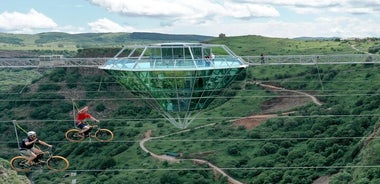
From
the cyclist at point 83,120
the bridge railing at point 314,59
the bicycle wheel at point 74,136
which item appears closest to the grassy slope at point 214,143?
the bridge railing at point 314,59

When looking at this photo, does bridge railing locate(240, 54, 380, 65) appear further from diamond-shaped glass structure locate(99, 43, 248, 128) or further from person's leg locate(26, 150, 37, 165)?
person's leg locate(26, 150, 37, 165)

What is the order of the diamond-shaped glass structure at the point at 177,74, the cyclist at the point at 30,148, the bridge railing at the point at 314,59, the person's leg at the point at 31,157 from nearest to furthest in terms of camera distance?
the cyclist at the point at 30,148
the person's leg at the point at 31,157
the diamond-shaped glass structure at the point at 177,74
the bridge railing at the point at 314,59

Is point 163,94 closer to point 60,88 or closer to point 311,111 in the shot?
point 311,111

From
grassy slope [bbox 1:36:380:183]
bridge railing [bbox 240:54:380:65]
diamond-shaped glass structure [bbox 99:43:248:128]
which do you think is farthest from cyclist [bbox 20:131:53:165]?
grassy slope [bbox 1:36:380:183]

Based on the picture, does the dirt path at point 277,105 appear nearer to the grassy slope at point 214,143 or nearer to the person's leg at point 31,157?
the grassy slope at point 214,143

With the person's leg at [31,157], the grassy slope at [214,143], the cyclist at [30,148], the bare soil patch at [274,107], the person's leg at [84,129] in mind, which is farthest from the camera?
the bare soil patch at [274,107]

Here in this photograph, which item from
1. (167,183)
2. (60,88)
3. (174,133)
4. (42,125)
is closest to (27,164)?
(167,183)

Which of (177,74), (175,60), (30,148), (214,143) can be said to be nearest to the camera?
(30,148)

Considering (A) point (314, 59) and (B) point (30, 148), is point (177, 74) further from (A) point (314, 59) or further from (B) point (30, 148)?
(A) point (314, 59)

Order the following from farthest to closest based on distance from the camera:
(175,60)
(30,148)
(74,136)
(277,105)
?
(277,105), (175,60), (74,136), (30,148)

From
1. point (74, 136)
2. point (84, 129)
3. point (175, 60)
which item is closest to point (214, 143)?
point (175, 60)
